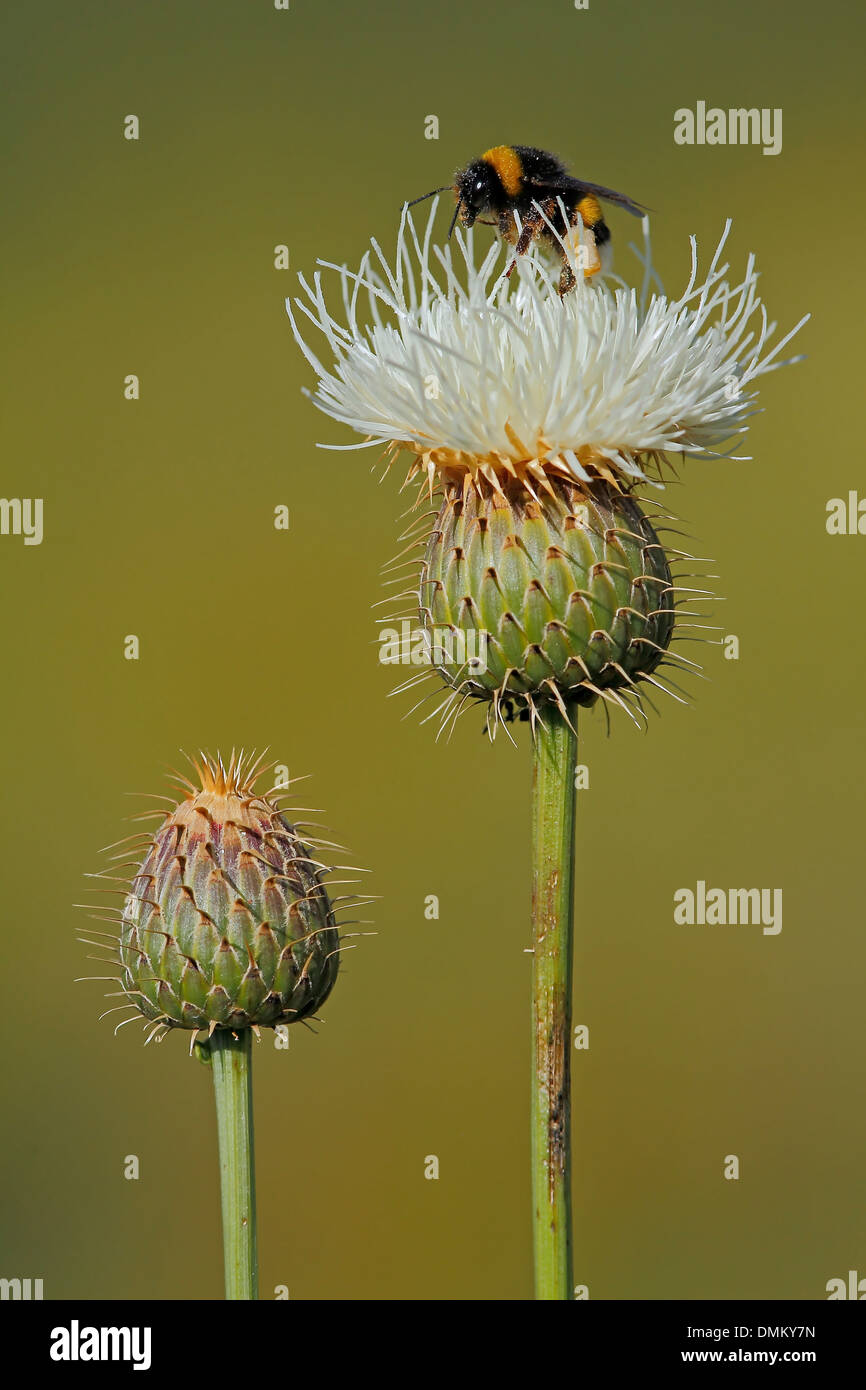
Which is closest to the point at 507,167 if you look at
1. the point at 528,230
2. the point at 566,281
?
the point at 528,230

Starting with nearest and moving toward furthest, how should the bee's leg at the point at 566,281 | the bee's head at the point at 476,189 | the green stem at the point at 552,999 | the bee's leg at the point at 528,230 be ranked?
1. the green stem at the point at 552,999
2. the bee's leg at the point at 566,281
3. the bee's leg at the point at 528,230
4. the bee's head at the point at 476,189

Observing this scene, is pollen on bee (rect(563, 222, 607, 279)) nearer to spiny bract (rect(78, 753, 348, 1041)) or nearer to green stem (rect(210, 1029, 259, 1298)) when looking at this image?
spiny bract (rect(78, 753, 348, 1041))

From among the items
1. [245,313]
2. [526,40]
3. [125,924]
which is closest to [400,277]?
[125,924]

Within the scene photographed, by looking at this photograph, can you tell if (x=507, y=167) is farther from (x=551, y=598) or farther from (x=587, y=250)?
(x=551, y=598)

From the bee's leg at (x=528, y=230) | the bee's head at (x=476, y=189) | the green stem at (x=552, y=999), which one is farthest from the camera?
the bee's head at (x=476, y=189)

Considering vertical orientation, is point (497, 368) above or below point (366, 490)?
below

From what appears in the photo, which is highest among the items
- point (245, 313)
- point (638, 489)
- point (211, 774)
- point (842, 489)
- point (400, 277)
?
point (245, 313)

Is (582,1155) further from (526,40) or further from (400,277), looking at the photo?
(526,40)

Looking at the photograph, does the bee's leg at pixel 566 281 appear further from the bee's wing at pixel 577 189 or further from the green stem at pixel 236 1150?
the green stem at pixel 236 1150

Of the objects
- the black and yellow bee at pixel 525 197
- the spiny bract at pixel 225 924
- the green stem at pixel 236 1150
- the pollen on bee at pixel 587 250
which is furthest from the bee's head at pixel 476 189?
the green stem at pixel 236 1150
